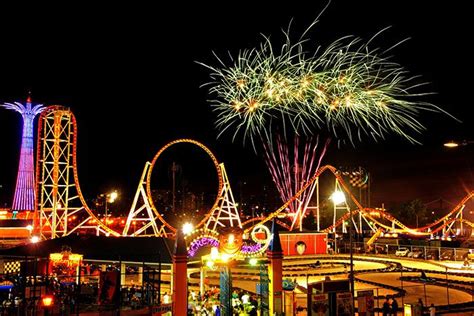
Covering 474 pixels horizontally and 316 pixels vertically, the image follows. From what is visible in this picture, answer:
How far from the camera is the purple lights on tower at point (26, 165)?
186ft

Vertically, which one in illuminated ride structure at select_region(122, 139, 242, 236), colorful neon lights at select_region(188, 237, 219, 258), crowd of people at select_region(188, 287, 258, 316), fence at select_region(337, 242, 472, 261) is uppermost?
illuminated ride structure at select_region(122, 139, 242, 236)

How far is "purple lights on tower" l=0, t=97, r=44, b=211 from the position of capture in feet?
186

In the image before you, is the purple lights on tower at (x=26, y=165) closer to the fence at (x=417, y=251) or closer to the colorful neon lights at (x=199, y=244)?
the fence at (x=417, y=251)

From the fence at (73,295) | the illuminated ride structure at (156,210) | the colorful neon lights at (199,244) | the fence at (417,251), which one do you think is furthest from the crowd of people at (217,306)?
the fence at (417,251)

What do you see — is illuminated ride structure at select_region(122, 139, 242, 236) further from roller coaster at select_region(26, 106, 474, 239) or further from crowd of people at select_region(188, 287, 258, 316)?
crowd of people at select_region(188, 287, 258, 316)

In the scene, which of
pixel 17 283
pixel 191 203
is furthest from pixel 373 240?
pixel 191 203

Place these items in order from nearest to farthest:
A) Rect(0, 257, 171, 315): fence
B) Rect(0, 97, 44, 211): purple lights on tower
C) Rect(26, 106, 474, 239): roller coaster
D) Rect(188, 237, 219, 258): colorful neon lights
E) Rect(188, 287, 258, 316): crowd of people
Answer: Rect(0, 257, 171, 315): fence < Rect(188, 287, 258, 316): crowd of people < Rect(188, 237, 219, 258): colorful neon lights < Rect(26, 106, 474, 239): roller coaster < Rect(0, 97, 44, 211): purple lights on tower

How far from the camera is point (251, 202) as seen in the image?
106 meters

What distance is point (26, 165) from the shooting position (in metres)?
57.4

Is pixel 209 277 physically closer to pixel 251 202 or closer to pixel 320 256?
pixel 320 256

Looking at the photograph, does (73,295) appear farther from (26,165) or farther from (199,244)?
(26,165)

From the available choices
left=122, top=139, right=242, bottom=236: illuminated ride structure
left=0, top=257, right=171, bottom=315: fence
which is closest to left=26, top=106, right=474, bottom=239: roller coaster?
left=122, top=139, right=242, bottom=236: illuminated ride structure

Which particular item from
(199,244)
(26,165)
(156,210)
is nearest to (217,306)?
(199,244)

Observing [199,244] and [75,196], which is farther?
[75,196]
